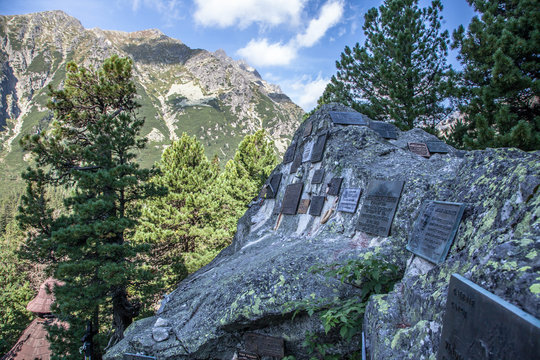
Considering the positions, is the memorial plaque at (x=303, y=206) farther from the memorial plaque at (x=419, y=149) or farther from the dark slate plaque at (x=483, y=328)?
the dark slate plaque at (x=483, y=328)

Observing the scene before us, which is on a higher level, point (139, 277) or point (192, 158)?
point (192, 158)

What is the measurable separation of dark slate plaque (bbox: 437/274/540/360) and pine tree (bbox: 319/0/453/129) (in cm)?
1326

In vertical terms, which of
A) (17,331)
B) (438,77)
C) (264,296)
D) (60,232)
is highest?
(438,77)

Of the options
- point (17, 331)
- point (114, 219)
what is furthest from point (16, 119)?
point (114, 219)

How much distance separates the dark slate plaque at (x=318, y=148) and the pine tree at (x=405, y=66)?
7325mm

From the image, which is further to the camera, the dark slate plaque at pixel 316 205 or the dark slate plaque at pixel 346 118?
the dark slate plaque at pixel 346 118

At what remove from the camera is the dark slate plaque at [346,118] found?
803cm

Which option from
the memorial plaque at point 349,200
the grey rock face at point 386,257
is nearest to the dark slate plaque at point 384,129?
the grey rock face at point 386,257

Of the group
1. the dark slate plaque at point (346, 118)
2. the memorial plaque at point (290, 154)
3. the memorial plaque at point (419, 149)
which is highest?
the dark slate plaque at point (346, 118)

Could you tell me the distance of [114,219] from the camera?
406 inches

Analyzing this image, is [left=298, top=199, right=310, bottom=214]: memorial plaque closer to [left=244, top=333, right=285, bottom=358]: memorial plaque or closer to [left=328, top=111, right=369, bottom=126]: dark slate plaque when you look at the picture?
[left=328, top=111, right=369, bottom=126]: dark slate plaque

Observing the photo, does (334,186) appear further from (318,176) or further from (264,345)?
(264,345)

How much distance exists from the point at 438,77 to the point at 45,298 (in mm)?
20468

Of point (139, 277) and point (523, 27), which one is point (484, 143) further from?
point (139, 277)
